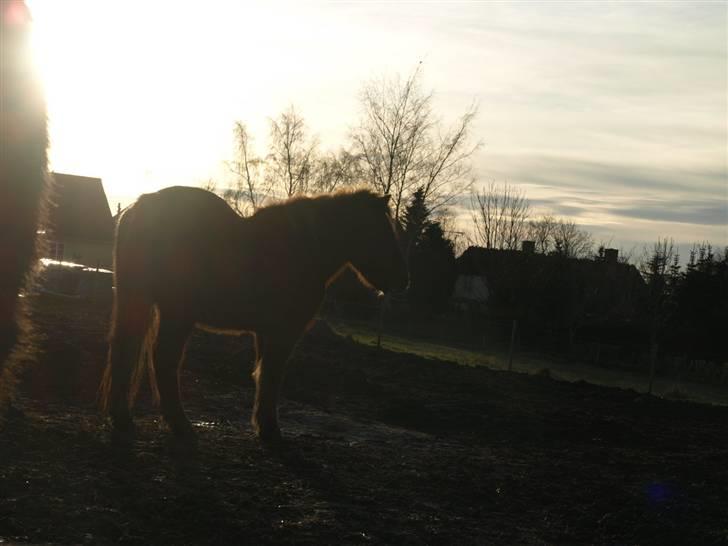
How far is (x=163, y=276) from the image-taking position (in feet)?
23.2

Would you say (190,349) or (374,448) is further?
(190,349)

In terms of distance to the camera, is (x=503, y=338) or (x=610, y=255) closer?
(x=503, y=338)

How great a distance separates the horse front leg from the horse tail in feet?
3.07

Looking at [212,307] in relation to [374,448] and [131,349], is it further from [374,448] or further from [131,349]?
[374,448]

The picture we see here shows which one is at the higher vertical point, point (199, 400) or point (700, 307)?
point (700, 307)

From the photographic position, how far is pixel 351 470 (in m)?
6.22

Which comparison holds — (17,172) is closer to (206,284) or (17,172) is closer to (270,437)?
(206,284)

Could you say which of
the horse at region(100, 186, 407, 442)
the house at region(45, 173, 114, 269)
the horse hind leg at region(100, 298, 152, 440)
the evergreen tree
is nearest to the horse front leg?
the horse at region(100, 186, 407, 442)

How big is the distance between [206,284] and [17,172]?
352 centimetres

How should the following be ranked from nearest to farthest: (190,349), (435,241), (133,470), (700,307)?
(133,470), (190,349), (700,307), (435,241)

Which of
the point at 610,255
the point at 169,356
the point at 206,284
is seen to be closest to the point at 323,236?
the point at 206,284

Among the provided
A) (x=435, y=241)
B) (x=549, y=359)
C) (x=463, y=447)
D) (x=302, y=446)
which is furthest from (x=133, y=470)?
(x=435, y=241)

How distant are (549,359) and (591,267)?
13.7 meters

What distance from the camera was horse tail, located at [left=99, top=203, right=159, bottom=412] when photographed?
7.07 metres
